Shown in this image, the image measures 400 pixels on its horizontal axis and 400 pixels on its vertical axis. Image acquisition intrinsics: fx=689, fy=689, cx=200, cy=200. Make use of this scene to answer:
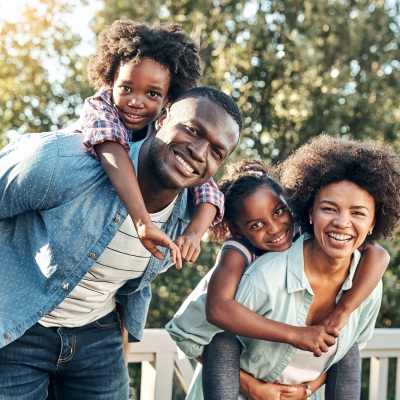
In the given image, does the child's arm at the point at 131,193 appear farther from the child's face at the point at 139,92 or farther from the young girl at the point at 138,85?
the child's face at the point at 139,92

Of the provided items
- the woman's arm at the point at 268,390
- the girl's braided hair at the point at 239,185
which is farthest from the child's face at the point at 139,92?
the woman's arm at the point at 268,390

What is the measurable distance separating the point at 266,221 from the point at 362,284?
1.39 ft

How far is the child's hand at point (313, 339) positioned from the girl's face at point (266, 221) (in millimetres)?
415

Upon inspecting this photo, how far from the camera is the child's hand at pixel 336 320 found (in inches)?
92.7

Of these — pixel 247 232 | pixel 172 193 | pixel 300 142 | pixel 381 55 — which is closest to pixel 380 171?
pixel 247 232

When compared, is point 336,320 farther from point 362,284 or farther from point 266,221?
point 266,221

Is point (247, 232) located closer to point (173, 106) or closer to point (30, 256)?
point (173, 106)

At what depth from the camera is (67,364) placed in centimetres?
224

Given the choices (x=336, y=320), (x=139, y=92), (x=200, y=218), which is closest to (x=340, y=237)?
(x=336, y=320)

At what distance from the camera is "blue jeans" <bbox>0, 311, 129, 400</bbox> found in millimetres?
2076

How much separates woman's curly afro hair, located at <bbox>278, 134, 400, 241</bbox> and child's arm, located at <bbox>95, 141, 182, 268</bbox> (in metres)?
0.75

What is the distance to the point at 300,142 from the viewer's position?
578 centimetres

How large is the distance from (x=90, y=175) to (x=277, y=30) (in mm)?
4186

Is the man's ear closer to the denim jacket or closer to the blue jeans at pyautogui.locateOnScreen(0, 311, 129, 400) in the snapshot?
the denim jacket
